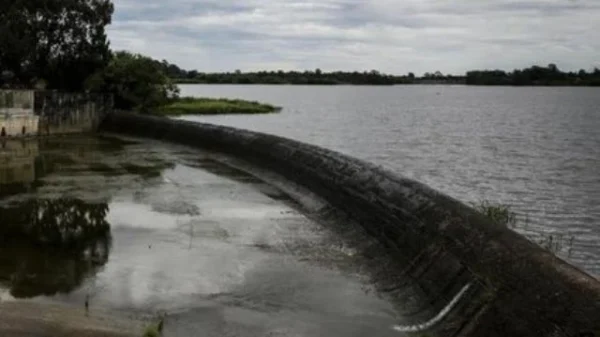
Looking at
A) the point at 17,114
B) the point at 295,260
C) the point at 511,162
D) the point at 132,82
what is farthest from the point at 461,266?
A: the point at 132,82

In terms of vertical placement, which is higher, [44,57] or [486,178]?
[44,57]

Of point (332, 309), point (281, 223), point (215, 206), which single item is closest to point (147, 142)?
point (215, 206)

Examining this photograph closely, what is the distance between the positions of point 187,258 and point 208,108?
74553mm

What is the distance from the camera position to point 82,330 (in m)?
8.22

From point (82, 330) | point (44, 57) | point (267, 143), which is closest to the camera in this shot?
point (82, 330)

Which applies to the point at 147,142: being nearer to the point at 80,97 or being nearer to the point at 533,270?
the point at 80,97

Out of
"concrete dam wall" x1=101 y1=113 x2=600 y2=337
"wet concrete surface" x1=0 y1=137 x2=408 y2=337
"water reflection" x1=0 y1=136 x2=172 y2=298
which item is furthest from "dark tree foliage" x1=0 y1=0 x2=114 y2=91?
"concrete dam wall" x1=101 y1=113 x2=600 y2=337

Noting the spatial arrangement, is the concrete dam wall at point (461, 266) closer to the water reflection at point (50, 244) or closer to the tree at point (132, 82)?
the water reflection at point (50, 244)

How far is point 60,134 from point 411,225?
2991cm

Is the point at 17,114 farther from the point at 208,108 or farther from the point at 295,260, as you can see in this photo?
the point at 208,108

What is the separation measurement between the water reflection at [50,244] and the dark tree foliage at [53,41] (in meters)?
25.2

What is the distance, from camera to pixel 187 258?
12.2 m

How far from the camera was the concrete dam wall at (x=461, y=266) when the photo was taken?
7.66m

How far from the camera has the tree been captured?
47.6m
